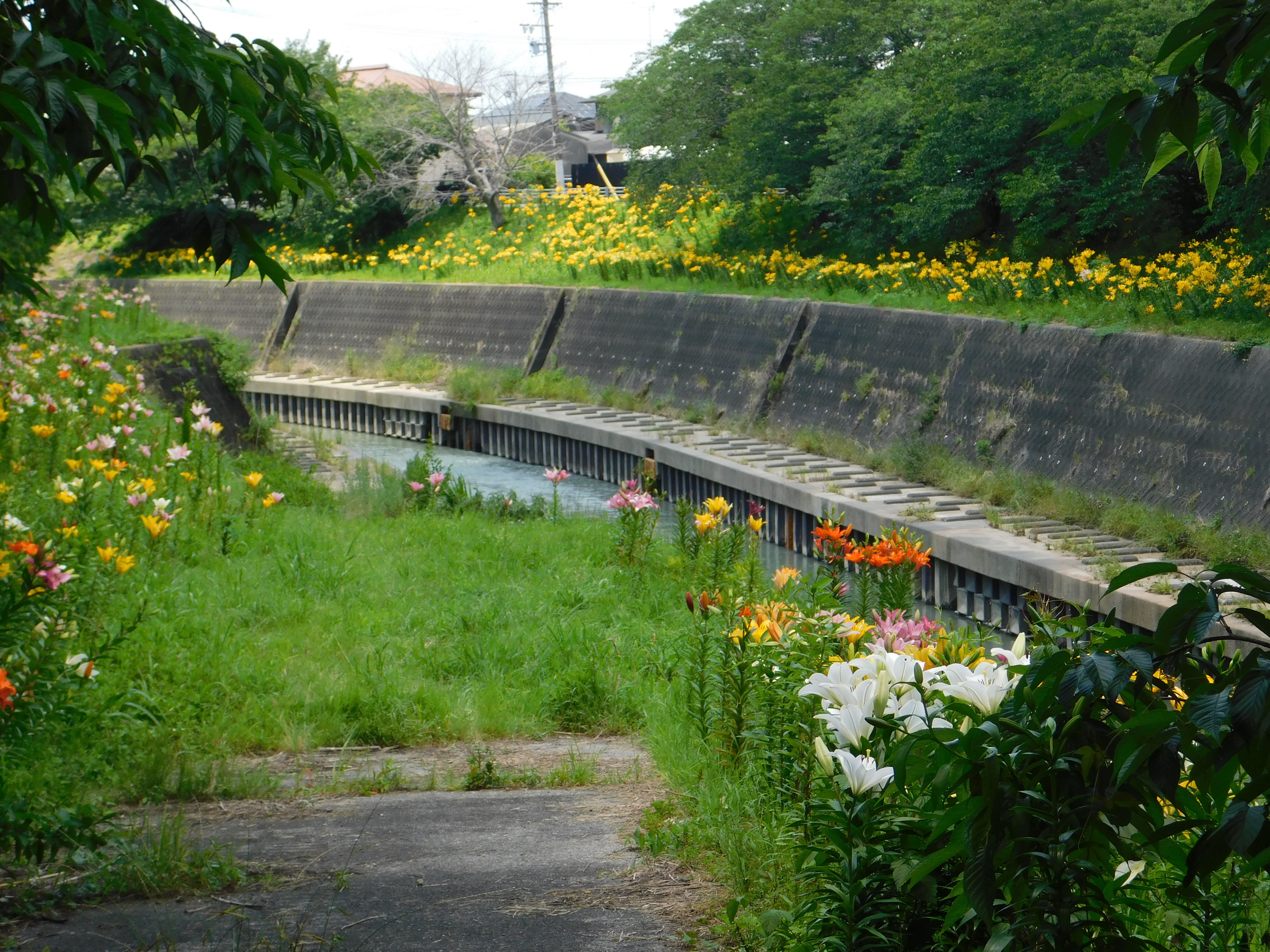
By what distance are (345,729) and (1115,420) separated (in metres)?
9.20

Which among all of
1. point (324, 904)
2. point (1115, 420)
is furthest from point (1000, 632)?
point (324, 904)

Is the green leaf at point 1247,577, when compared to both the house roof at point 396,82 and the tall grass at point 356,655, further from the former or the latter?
the house roof at point 396,82

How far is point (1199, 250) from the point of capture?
15.3 metres

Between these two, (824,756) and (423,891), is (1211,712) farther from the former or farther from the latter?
(423,891)

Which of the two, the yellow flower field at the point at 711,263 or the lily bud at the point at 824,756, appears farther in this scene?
the yellow flower field at the point at 711,263

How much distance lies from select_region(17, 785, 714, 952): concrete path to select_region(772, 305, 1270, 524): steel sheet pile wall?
8376 millimetres

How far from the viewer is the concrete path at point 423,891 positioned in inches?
129

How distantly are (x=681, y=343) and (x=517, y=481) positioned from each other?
375 centimetres

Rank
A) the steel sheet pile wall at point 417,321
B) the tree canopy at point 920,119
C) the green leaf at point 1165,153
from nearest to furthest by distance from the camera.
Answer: the green leaf at point 1165,153 → the tree canopy at point 920,119 → the steel sheet pile wall at point 417,321

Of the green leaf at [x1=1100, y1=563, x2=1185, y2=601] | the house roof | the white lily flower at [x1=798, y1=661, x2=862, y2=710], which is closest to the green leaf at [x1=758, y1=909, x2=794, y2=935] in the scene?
the white lily flower at [x1=798, y1=661, x2=862, y2=710]

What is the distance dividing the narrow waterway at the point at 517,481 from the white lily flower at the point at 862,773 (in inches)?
327

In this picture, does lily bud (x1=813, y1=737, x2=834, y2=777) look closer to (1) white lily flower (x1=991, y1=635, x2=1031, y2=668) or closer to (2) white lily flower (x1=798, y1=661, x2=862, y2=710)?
(2) white lily flower (x1=798, y1=661, x2=862, y2=710)

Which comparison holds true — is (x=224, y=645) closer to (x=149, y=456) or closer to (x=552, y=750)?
(x=552, y=750)

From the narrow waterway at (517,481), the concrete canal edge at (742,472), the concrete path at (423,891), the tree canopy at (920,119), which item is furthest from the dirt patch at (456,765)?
the tree canopy at (920,119)
